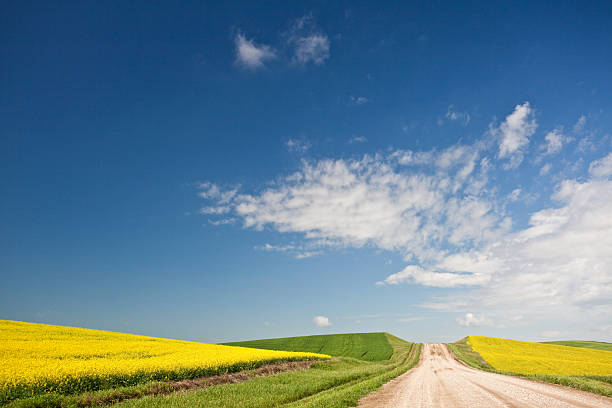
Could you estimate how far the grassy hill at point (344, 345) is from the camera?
53594 millimetres

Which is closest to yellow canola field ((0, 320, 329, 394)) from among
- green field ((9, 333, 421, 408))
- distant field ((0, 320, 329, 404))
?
distant field ((0, 320, 329, 404))

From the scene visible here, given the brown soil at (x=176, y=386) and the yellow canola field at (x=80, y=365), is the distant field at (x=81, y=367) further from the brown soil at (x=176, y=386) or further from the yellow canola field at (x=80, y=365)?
the brown soil at (x=176, y=386)

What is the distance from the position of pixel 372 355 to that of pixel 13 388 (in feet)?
159

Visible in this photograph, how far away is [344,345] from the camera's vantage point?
64.4m

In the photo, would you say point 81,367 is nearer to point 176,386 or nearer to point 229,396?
point 176,386

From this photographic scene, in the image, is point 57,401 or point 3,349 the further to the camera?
point 3,349

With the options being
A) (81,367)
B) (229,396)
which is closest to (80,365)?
(81,367)

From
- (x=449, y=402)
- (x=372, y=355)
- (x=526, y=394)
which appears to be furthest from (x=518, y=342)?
(x=449, y=402)

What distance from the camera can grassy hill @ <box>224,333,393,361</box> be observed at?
53.6m

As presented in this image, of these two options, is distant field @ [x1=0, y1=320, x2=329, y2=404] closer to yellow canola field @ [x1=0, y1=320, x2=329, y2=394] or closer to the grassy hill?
yellow canola field @ [x1=0, y1=320, x2=329, y2=394]

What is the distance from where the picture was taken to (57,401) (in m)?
12.0

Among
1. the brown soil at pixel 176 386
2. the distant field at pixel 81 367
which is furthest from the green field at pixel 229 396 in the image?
the distant field at pixel 81 367

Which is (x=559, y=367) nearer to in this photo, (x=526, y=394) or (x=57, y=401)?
(x=526, y=394)

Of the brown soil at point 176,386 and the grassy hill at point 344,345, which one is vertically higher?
the brown soil at point 176,386
